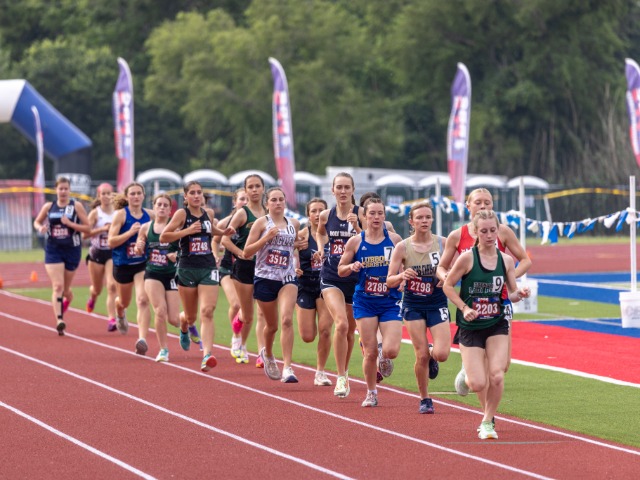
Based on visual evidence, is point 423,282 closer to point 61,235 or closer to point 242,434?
point 242,434

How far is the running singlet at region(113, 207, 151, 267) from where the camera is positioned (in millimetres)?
16875

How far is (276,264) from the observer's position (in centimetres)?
1331

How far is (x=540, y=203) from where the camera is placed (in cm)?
5328

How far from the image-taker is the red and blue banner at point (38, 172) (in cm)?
4319

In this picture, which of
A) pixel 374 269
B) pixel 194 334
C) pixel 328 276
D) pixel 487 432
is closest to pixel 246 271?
pixel 328 276

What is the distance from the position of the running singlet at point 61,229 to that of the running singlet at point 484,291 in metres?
9.97

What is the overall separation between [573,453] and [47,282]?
23.2m

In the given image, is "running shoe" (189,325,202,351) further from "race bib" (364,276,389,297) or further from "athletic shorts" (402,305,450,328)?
"athletic shorts" (402,305,450,328)

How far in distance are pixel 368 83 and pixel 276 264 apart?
189ft

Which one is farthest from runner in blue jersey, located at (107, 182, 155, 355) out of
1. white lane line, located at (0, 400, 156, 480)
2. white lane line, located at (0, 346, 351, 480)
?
white lane line, located at (0, 400, 156, 480)

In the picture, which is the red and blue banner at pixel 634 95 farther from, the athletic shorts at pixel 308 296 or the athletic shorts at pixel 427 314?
the athletic shorts at pixel 427 314

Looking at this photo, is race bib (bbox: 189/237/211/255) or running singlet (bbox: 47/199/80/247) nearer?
race bib (bbox: 189/237/211/255)

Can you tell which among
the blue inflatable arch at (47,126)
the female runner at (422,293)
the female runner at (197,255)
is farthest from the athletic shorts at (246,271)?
the blue inflatable arch at (47,126)

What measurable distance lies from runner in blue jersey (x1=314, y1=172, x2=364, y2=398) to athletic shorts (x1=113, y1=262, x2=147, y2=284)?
506 cm
